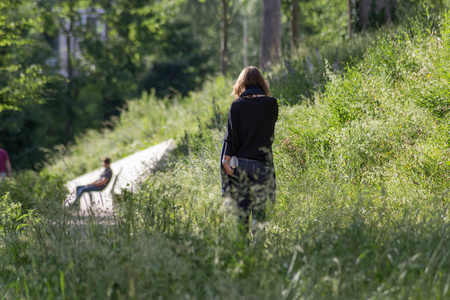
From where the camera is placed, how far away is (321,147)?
6.99 meters

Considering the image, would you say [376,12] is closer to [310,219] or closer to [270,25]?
[270,25]

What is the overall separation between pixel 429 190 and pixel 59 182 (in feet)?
28.8

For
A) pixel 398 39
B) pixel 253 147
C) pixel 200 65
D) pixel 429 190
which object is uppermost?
pixel 398 39

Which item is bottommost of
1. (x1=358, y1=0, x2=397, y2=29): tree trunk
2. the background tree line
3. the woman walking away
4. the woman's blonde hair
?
the background tree line

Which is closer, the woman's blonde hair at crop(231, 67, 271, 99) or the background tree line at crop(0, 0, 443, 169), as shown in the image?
the woman's blonde hair at crop(231, 67, 271, 99)

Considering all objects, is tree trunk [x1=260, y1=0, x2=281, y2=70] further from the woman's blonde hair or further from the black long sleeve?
the black long sleeve

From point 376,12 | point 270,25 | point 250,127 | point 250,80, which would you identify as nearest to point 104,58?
point 270,25

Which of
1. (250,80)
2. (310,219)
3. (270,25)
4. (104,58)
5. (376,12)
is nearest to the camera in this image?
(250,80)

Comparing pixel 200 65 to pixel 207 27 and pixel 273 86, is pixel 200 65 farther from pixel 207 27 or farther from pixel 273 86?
pixel 273 86

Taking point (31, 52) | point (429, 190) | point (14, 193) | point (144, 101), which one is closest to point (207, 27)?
point (31, 52)

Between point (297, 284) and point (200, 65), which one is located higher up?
point (297, 284)

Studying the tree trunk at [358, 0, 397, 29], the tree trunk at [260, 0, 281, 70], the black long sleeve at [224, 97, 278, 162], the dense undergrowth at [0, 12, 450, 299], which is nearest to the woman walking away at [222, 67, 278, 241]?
the black long sleeve at [224, 97, 278, 162]

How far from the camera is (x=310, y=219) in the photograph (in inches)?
211

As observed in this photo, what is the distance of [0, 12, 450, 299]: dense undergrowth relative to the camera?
3.63 metres
